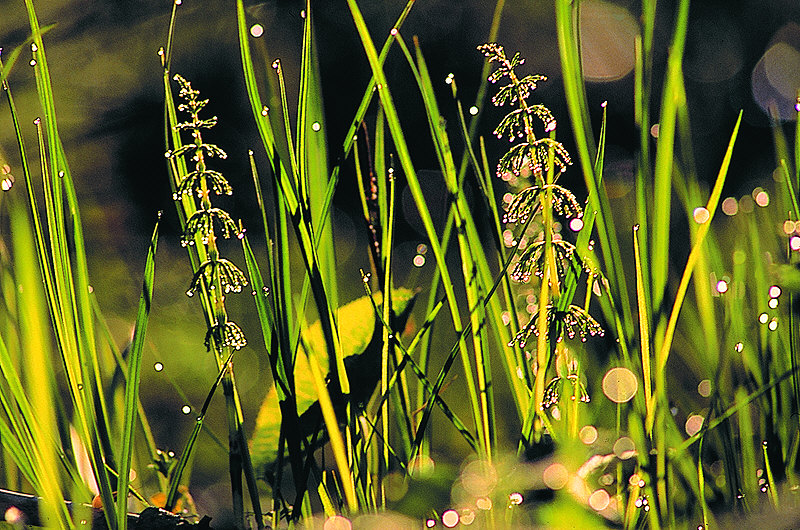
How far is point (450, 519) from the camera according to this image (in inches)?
9.6

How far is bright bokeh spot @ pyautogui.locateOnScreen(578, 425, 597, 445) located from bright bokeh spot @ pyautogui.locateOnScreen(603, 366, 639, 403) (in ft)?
0.06

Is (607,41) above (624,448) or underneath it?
above

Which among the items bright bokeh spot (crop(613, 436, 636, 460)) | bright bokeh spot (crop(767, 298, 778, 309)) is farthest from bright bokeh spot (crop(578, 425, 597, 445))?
bright bokeh spot (crop(767, 298, 778, 309))

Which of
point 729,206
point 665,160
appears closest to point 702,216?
point 665,160

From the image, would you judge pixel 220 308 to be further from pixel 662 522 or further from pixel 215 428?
pixel 215 428

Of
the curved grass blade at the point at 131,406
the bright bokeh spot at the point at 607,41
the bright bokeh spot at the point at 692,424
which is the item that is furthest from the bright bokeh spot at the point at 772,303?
the bright bokeh spot at the point at 607,41

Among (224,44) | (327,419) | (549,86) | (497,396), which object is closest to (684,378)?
(497,396)

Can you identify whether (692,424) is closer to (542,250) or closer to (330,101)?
(542,250)

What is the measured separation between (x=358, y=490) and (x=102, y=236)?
1.73ft

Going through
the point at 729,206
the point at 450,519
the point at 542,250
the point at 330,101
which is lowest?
the point at 450,519

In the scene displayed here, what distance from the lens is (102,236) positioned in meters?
0.67

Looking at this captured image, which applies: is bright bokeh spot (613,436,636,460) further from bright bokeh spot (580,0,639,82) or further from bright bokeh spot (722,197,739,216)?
bright bokeh spot (580,0,639,82)

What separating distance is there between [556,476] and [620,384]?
63 millimetres

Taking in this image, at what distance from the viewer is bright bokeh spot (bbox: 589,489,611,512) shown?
0.24 m
